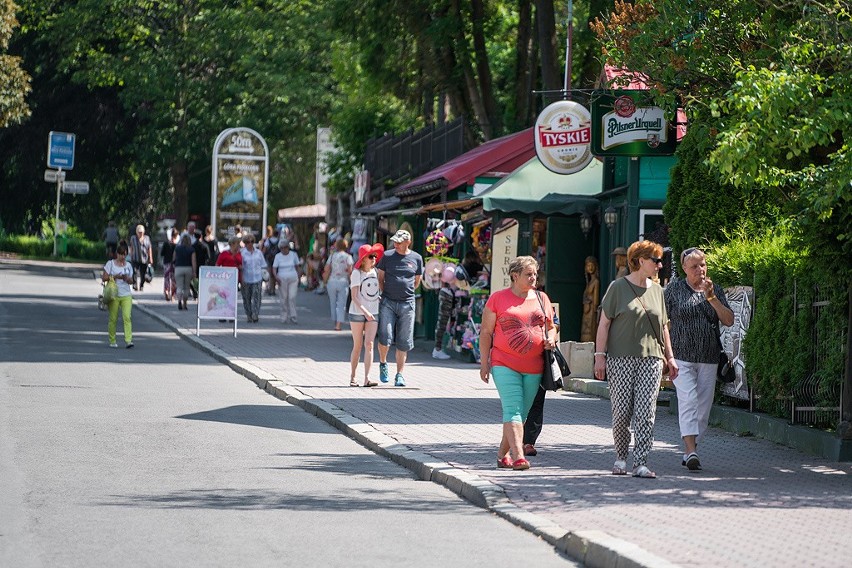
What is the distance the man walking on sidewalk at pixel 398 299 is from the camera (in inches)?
720

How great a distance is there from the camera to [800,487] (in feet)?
35.1

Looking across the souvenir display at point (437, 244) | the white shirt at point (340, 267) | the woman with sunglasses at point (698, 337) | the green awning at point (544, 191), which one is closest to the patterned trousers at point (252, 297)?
the white shirt at point (340, 267)

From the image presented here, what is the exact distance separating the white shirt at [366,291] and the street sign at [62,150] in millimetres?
37910

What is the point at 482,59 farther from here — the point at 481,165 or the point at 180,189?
the point at 180,189

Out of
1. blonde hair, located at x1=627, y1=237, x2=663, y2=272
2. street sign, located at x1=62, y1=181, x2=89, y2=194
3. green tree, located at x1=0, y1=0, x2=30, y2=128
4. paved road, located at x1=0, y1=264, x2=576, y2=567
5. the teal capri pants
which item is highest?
green tree, located at x1=0, y1=0, x2=30, y2=128

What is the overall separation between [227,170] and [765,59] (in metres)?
23.5

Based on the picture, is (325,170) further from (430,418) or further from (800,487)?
(800,487)

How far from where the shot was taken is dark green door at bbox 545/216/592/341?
22.5 m

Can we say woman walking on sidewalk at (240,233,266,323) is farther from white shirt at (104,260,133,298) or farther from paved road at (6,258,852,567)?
paved road at (6,258,852,567)

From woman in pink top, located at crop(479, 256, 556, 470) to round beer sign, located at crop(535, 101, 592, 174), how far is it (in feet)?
32.2

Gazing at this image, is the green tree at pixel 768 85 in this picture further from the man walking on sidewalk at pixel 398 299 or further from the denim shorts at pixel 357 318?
the denim shorts at pixel 357 318

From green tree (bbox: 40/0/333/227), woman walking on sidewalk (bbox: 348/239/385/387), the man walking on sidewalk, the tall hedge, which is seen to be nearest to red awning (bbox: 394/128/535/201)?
the man walking on sidewalk

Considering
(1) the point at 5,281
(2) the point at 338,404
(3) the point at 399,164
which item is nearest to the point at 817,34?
(2) the point at 338,404

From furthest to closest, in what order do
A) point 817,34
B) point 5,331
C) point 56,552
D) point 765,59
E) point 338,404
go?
1. point 5,331
2. point 338,404
3. point 765,59
4. point 817,34
5. point 56,552
